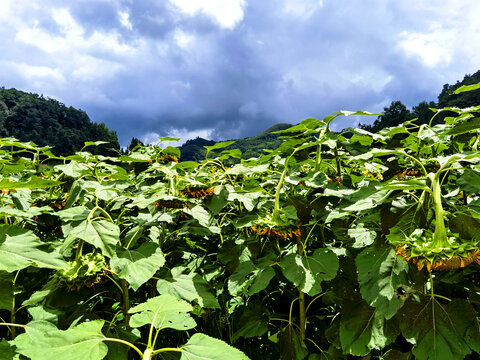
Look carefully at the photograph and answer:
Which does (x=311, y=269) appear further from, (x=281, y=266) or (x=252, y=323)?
(x=252, y=323)

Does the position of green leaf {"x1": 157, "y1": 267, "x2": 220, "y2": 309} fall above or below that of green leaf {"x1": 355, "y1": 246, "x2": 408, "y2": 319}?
below

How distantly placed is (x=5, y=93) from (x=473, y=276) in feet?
447

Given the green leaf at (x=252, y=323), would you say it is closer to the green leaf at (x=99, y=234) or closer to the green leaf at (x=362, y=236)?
the green leaf at (x=362, y=236)

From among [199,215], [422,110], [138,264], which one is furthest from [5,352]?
[422,110]

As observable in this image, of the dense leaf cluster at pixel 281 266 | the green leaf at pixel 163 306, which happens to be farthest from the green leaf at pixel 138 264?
the green leaf at pixel 163 306

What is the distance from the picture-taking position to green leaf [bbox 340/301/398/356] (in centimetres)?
142

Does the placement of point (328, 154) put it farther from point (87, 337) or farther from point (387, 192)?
point (87, 337)

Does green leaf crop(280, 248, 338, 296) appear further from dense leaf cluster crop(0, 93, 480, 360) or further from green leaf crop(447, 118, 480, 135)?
green leaf crop(447, 118, 480, 135)

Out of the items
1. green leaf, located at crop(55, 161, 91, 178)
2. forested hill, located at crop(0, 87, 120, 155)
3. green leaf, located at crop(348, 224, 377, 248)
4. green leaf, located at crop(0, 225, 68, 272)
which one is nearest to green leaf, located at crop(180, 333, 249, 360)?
green leaf, located at crop(0, 225, 68, 272)

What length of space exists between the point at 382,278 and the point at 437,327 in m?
0.31

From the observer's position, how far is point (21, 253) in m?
1.07

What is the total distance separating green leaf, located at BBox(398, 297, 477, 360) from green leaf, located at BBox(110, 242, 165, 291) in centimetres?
119

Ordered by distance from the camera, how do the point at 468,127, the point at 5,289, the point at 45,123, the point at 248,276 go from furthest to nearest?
1. the point at 45,123
2. the point at 248,276
3. the point at 468,127
4. the point at 5,289

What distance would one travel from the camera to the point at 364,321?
4.96ft
